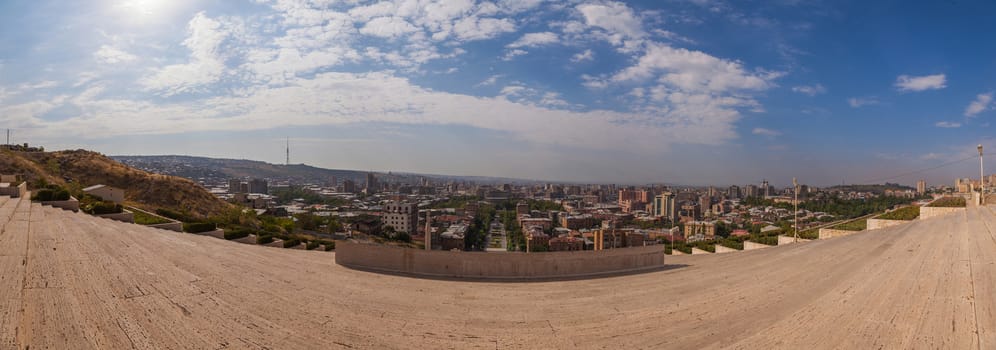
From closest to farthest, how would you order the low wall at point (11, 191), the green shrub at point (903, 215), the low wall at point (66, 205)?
the low wall at point (66, 205), the low wall at point (11, 191), the green shrub at point (903, 215)

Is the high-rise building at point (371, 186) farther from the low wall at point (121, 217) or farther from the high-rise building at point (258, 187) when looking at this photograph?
the low wall at point (121, 217)

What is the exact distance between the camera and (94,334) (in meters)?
3.47

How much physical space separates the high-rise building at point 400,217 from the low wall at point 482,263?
3870 cm

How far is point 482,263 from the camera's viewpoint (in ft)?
24.2

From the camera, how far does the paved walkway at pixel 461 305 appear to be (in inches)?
147

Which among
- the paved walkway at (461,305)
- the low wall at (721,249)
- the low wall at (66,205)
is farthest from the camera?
the low wall at (721,249)

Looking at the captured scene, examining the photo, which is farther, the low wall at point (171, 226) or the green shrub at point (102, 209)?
the green shrub at point (102, 209)

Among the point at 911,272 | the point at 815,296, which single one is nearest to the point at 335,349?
the point at 815,296

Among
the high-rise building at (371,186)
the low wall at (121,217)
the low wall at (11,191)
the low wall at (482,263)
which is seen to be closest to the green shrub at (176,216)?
the low wall at (121,217)

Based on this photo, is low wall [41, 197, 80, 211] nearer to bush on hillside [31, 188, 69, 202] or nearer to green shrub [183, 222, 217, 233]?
bush on hillside [31, 188, 69, 202]

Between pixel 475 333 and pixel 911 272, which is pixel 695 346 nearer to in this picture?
pixel 475 333

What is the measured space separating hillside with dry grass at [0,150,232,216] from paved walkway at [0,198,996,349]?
36.4m

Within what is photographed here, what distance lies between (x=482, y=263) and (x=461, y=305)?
2.27 meters

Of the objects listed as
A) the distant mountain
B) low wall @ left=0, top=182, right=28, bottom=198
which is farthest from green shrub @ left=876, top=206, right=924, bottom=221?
the distant mountain
